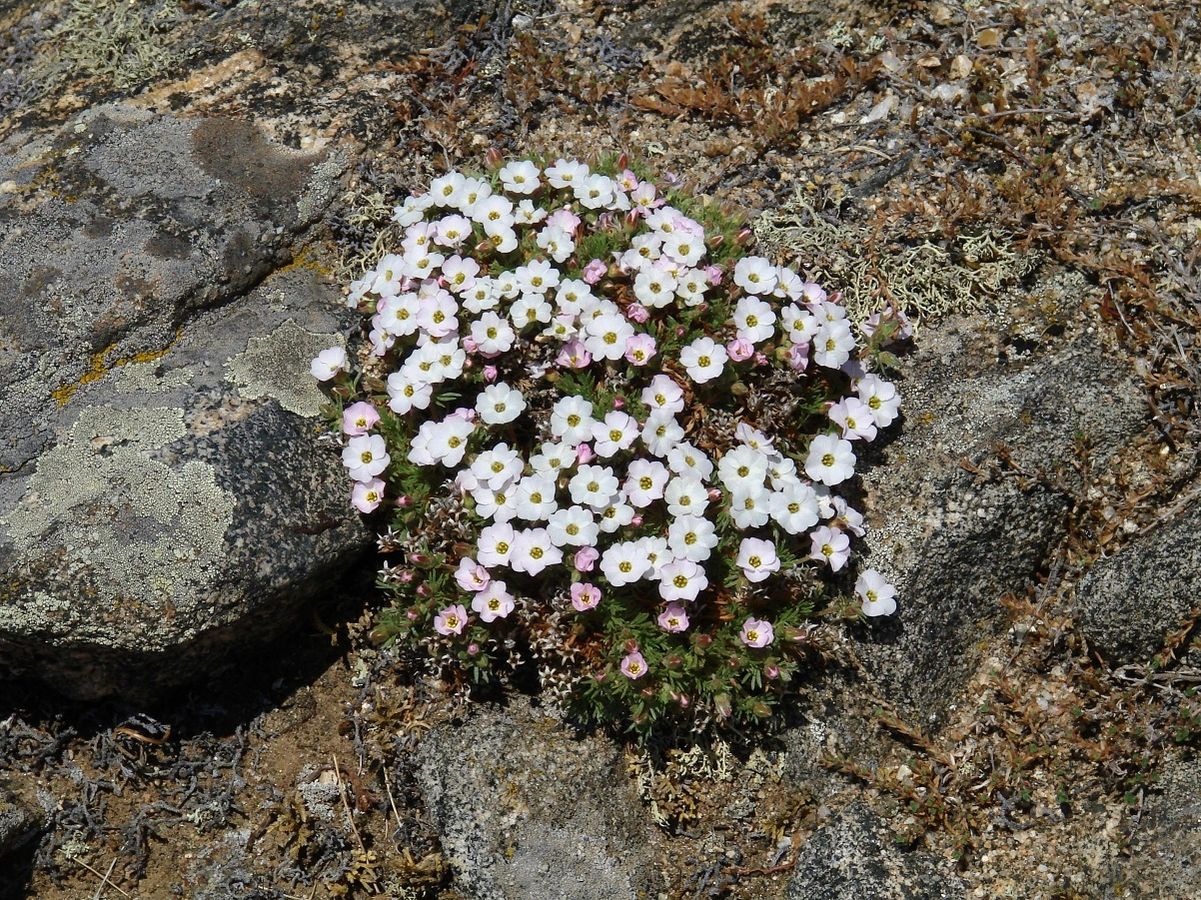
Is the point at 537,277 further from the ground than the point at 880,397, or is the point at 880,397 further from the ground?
the point at 537,277

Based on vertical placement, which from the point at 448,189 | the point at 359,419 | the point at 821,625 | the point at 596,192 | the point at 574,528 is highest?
the point at 448,189

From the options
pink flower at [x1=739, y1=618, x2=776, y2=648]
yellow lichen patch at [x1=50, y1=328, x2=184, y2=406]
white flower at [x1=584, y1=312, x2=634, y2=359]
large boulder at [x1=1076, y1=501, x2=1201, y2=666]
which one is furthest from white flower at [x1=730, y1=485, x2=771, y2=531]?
yellow lichen patch at [x1=50, y1=328, x2=184, y2=406]

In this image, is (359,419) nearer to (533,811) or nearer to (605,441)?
(605,441)

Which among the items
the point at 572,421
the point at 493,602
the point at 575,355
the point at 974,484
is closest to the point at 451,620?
the point at 493,602

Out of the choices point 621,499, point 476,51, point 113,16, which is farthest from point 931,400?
point 113,16

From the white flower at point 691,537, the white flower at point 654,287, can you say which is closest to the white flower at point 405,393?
the white flower at point 654,287

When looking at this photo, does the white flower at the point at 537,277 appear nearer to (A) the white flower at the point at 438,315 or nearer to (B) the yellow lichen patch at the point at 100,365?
(A) the white flower at the point at 438,315
